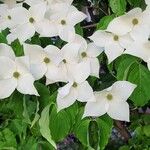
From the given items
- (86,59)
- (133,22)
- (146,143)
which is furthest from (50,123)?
(146,143)

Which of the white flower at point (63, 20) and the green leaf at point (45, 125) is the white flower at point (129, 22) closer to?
the white flower at point (63, 20)

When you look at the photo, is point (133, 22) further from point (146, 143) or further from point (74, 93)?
point (146, 143)

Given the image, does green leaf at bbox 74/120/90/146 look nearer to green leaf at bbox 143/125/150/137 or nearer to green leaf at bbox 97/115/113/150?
green leaf at bbox 97/115/113/150

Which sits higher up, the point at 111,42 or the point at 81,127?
the point at 111,42

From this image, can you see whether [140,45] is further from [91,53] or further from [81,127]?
[81,127]

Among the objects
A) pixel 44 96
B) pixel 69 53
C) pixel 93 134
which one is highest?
pixel 69 53

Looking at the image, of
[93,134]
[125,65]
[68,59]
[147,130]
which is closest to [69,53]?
[68,59]

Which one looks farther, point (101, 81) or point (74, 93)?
point (101, 81)

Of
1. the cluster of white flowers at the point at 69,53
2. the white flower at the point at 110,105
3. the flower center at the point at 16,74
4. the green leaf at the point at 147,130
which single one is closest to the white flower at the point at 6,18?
the cluster of white flowers at the point at 69,53
